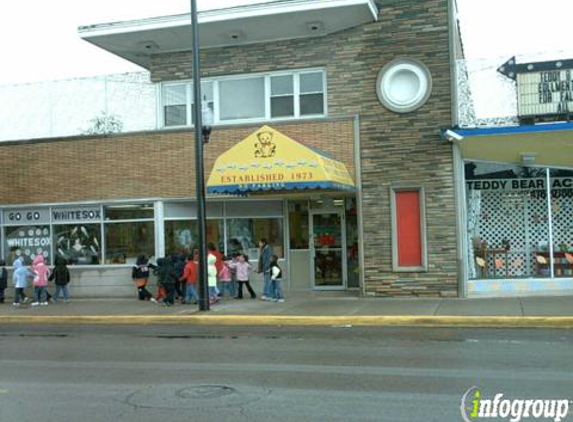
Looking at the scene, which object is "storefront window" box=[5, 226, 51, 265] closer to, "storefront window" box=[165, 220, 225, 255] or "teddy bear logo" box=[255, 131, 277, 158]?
"storefront window" box=[165, 220, 225, 255]

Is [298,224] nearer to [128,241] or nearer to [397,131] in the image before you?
[397,131]

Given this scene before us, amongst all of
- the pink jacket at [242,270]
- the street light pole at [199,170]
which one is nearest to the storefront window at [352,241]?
the pink jacket at [242,270]

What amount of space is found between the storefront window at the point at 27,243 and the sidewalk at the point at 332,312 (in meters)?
2.55

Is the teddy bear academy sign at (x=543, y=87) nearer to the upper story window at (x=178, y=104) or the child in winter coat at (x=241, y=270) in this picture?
the child in winter coat at (x=241, y=270)

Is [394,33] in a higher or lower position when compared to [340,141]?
higher

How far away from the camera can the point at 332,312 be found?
14844mm

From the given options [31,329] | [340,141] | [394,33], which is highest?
[394,33]

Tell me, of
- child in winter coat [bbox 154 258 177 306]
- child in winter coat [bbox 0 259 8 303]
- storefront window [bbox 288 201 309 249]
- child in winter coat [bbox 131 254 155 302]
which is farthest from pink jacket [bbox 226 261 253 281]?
child in winter coat [bbox 0 259 8 303]

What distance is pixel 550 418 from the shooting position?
20.7 ft

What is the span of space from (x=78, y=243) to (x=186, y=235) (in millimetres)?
3282

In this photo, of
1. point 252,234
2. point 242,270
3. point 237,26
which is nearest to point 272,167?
point 242,270

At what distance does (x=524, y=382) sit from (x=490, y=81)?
34.8ft

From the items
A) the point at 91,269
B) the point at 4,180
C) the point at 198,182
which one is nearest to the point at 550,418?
the point at 198,182

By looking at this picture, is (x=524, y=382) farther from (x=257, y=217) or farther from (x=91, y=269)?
(x=91, y=269)
